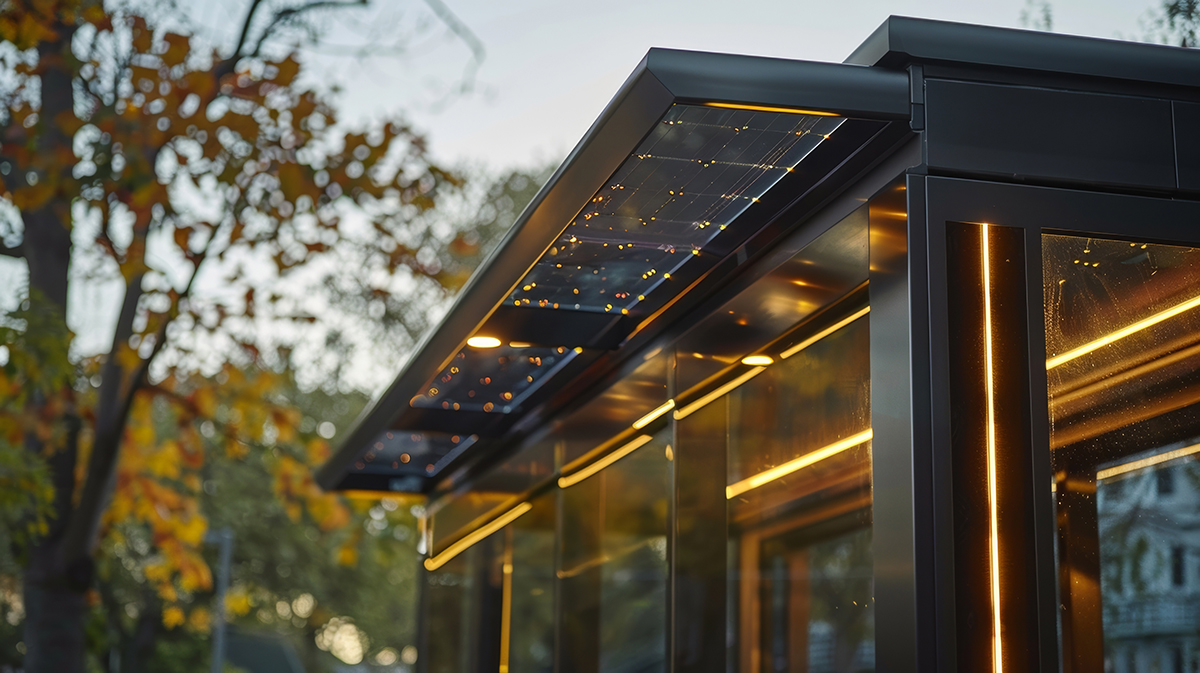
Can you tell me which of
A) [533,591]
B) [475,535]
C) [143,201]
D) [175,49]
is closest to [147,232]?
[143,201]

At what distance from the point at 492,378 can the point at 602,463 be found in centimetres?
73

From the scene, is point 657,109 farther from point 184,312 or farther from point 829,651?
point 184,312

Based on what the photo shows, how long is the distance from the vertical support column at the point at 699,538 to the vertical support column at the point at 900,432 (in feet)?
4.77

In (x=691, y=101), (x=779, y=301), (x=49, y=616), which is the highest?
(x=691, y=101)

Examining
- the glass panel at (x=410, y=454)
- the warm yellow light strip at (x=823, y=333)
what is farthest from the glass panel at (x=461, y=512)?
the warm yellow light strip at (x=823, y=333)

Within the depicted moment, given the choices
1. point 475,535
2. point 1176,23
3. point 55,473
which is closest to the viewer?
point 1176,23

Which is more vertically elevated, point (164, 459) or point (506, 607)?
point (164, 459)

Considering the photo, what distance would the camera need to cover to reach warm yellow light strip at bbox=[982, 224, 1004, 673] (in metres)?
2.61

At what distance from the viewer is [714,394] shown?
425 centimetres

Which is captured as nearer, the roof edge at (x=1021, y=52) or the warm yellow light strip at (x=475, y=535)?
the roof edge at (x=1021, y=52)

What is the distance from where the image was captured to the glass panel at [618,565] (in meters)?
4.66

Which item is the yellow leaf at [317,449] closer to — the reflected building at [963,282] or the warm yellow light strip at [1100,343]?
the reflected building at [963,282]

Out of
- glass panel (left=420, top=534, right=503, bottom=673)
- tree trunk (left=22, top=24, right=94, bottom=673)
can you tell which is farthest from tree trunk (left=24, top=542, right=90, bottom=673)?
glass panel (left=420, top=534, right=503, bottom=673)

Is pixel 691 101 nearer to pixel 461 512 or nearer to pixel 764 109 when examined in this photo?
pixel 764 109
